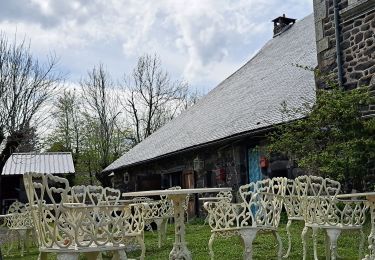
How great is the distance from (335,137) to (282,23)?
434 inches

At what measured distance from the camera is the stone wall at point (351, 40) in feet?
29.2

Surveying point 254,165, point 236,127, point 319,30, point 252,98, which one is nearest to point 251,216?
point 319,30

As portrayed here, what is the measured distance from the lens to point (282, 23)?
18.8 metres

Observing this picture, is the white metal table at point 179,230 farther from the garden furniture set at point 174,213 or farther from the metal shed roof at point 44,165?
the metal shed roof at point 44,165

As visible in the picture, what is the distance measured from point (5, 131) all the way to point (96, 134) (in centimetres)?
2074

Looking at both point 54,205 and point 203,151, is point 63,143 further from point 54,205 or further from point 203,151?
point 54,205

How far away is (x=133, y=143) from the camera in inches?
1257

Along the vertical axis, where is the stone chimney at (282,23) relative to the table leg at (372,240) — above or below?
above

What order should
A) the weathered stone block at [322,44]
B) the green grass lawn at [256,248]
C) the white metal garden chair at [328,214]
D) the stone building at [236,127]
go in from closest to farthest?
the white metal garden chair at [328,214]
the green grass lawn at [256,248]
the weathered stone block at [322,44]
the stone building at [236,127]

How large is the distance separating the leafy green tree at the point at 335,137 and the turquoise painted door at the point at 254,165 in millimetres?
2237

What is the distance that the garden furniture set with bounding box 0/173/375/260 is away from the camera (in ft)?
11.3

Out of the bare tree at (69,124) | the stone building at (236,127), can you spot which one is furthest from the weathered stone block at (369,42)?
the bare tree at (69,124)

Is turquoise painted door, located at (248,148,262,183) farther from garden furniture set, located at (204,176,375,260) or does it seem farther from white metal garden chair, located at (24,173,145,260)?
white metal garden chair, located at (24,173,145,260)

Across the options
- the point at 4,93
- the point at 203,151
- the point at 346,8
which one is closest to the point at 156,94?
the point at 203,151
